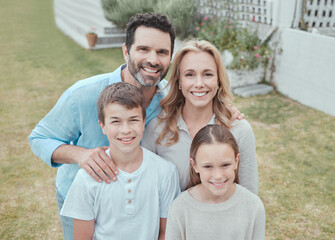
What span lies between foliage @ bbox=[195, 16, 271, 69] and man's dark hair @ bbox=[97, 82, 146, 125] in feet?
17.3

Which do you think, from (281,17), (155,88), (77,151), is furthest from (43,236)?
(281,17)

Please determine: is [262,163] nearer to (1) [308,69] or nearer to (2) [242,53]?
(1) [308,69]

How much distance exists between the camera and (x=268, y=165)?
187 inches

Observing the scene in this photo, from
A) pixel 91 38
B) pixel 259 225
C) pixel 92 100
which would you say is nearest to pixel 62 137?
pixel 92 100

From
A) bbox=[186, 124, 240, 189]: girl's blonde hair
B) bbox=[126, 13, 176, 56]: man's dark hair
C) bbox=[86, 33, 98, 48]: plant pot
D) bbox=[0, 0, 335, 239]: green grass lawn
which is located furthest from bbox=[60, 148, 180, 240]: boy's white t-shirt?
bbox=[86, 33, 98, 48]: plant pot

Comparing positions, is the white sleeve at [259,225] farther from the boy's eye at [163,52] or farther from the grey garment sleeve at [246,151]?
the boy's eye at [163,52]

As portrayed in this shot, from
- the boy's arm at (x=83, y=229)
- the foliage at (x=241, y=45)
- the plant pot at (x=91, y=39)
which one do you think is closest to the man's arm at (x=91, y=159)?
the boy's arm at (x=83, y=229)

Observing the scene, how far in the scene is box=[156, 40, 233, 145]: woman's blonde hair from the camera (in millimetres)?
2123

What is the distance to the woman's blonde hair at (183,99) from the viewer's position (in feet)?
6.97

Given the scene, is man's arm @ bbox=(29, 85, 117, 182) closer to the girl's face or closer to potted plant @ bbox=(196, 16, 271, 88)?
the girl's face

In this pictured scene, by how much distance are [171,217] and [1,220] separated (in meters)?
2.85

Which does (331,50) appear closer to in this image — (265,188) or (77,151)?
(265,188)

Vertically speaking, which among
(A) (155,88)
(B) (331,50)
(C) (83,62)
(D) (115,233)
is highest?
(A) (155,88)

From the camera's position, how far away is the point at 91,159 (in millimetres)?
1998
